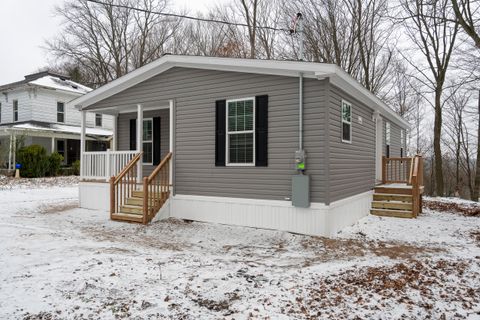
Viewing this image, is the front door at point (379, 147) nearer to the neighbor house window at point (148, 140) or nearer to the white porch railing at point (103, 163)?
the neighbor house window at point (148, 140)

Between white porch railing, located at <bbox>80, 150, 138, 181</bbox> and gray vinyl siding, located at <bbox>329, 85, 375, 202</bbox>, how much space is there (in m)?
5.04

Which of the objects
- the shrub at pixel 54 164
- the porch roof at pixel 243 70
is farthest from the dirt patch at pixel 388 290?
the shrub at pixel 54 164

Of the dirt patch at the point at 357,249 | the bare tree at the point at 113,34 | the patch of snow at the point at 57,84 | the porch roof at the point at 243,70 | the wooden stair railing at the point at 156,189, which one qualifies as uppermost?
the bare tree at the point at 113,34

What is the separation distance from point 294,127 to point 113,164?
17.5 feet

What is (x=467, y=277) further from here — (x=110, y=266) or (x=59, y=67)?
(x=59, y=67)

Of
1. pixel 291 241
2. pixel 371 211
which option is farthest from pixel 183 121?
pixel 371 211

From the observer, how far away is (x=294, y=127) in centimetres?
682

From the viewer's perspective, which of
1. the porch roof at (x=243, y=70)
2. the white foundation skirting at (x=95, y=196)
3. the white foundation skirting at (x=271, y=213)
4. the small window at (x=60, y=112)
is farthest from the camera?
the small window at (x=60, y=112)

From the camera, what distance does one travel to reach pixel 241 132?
24.3ft

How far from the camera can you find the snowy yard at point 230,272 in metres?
3.55

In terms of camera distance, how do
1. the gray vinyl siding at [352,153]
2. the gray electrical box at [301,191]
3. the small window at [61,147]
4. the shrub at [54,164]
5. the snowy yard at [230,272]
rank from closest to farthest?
the snowy yard at [230,272] → the gray electrical box at [301,191] → the gray vinyl siding at [352,153] → the shrub at [54,164] → the small window at [61,147]

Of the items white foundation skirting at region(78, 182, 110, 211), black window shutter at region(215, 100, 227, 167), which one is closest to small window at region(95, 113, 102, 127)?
white foundation skirting at region(78, 182, 110, 211)

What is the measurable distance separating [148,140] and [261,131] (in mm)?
4313

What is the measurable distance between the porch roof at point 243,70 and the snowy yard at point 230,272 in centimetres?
315
